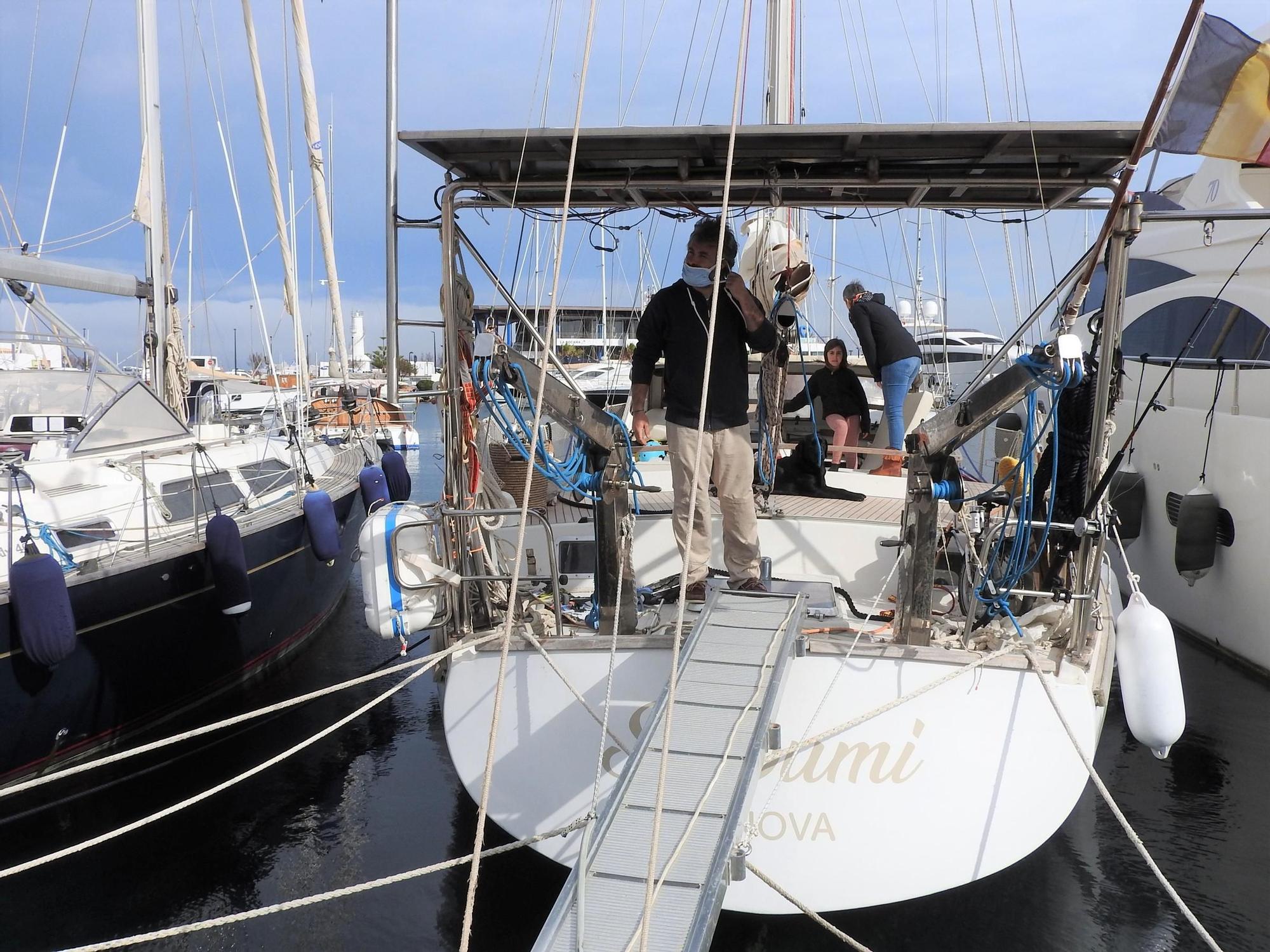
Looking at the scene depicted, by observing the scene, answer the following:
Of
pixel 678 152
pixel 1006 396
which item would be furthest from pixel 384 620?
pixel 1006 396

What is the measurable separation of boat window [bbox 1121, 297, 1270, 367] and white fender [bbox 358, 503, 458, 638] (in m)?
7.80

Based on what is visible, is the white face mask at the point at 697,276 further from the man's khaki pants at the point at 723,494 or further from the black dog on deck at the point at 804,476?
the black dog on deck at the point at 804,476

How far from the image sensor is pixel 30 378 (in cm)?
891

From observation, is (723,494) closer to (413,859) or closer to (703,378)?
(703,378)

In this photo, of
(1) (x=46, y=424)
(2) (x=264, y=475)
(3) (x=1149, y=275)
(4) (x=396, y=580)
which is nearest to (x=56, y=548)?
(1) (x=46, y=424)

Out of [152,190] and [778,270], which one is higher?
[152,190]

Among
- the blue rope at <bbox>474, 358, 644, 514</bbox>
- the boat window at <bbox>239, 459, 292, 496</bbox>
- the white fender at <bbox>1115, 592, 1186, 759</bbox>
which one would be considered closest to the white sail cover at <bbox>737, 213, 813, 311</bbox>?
the blue rope at <bbox>474, 358, 644, 514</bbox>

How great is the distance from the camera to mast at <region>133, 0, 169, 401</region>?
925 cm

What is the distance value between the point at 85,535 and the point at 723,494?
4.81 m

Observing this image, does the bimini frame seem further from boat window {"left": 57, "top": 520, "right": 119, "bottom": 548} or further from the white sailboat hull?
boat window {"left": 57, "top": 520, "right": 119, "bottom": 548}

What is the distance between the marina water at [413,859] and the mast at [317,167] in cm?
683

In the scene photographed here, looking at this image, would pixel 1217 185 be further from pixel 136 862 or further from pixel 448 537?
pixel 136 862

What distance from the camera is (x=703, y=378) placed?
14.0ft

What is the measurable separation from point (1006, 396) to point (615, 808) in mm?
2126
